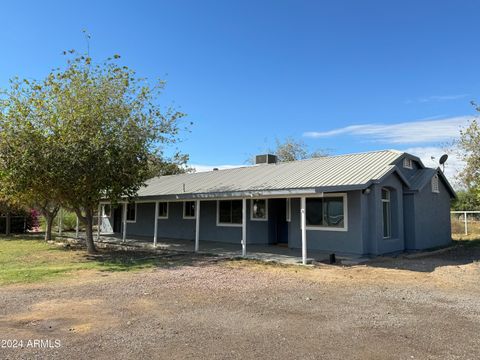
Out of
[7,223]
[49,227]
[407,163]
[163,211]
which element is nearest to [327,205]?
[407,163]

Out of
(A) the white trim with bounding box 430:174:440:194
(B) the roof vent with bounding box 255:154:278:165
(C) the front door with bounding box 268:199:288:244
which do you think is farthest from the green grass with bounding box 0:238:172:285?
(A) the white trim with bounding box 430:174:440:194

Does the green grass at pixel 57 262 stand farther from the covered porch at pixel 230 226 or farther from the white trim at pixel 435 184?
the white trim at pixel 435 184

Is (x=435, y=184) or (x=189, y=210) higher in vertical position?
(x=435, y=184)

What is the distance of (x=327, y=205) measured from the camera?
13891 mm

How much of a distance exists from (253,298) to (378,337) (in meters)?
2.86

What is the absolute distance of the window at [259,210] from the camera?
17.1 meters

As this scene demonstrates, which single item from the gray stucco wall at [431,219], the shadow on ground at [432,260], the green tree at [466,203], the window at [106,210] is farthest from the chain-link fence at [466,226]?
the window at [106,210]

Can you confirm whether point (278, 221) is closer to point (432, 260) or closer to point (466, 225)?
point (432, 260)

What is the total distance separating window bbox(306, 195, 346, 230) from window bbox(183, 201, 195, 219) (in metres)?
7.13

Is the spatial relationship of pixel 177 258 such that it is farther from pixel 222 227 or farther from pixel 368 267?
pixel 368 267

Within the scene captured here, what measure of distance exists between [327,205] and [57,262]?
9.25 m

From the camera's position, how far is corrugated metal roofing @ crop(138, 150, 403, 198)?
12609mm

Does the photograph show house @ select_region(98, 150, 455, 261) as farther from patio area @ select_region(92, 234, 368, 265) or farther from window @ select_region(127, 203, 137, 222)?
window @ select_region(127, 203, 137, 222)

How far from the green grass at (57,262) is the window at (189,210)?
16.3ft
